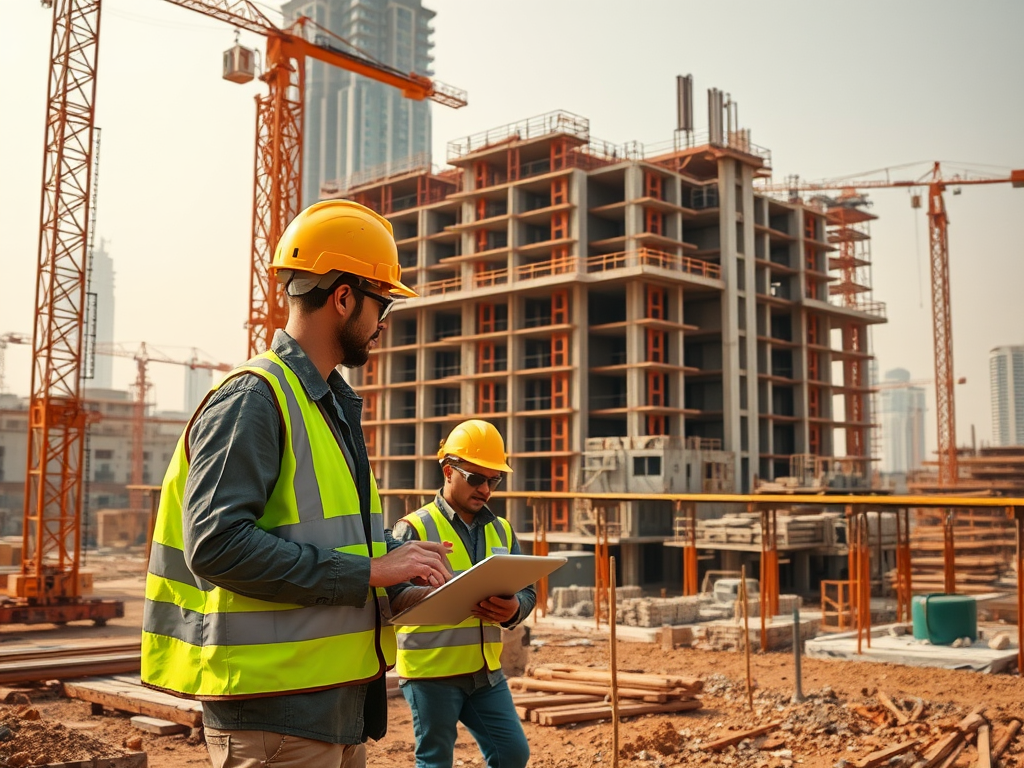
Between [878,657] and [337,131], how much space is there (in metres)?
156

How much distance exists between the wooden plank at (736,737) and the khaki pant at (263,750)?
6.76 meters

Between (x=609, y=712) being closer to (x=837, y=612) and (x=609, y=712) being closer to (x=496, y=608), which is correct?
(x=496, y=608)

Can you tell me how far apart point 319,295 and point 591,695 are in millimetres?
8919

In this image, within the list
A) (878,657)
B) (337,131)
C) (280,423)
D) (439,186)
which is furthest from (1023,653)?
(337,131)

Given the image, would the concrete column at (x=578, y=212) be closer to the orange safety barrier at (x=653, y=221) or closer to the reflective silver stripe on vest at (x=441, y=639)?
the orange safety barrier at (x=653, y=221)

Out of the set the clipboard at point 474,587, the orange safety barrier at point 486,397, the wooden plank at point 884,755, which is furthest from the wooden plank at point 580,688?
the orange safety barrier at point 486,397

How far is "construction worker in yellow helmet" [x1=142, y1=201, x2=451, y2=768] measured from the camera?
6.87 ft

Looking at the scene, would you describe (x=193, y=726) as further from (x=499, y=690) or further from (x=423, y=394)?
(x=423, y=394)

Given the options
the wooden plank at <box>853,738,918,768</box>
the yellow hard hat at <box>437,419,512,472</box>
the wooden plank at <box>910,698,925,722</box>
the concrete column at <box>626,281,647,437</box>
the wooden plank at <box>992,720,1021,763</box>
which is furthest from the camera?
the concrete column at <box>626,281,647,437</box>

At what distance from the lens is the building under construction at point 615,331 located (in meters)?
43.8

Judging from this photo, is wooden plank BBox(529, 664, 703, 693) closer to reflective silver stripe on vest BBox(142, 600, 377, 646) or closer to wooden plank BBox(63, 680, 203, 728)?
Result: wooden plank BBox(63, 680, 203, 728)

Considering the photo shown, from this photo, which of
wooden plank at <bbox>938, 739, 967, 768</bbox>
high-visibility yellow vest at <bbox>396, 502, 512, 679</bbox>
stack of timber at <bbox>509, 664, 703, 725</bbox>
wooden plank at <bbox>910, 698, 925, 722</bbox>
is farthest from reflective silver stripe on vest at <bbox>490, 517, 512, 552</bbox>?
wooden plank at <bbox>910, 698, 925, 722</bbox>

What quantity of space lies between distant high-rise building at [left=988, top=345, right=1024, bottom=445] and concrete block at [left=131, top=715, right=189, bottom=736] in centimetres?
16086

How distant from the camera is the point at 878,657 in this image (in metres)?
15.5
